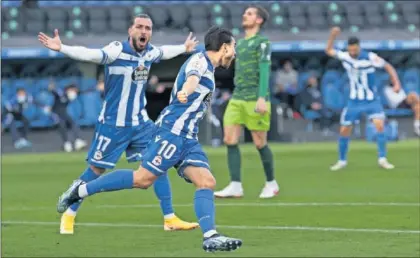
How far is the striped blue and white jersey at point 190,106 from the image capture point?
10094 mm

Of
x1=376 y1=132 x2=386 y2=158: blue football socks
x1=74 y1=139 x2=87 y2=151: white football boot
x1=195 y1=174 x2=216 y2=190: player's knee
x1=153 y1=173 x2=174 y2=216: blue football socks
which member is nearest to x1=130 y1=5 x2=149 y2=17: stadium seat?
x1=74 y1=139 x2=87 y2=151: white football boot

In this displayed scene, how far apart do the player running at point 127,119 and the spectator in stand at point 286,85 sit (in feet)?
67.9

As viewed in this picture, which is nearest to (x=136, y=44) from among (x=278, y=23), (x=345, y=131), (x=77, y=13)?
(x=345, y=131)

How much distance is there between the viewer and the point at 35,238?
12242mm

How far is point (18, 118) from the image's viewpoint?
1226 inches

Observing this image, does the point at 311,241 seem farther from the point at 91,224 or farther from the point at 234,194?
the point at 234,194

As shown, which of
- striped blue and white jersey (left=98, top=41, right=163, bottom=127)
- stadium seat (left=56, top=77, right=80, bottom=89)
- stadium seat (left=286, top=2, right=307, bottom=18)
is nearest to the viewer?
striped blue and white jersey (left=98, top=41, right=163, bottom=127)

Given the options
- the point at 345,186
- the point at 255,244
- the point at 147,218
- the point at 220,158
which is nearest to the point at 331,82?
the point at 220,158

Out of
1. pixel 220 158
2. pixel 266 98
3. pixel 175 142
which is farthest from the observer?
pixel 220 158

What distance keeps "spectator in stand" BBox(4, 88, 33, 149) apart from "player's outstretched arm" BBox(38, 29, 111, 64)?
1967 centimetres

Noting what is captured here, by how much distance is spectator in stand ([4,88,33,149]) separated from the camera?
31.0 meters

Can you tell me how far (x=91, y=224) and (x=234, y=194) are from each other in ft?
9.13

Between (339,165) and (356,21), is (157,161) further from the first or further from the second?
(356,21)

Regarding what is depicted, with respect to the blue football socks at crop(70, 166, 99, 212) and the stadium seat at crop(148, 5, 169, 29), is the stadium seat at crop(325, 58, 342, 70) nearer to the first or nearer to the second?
the stadium seat at crop(148, 5, 169, 29)
